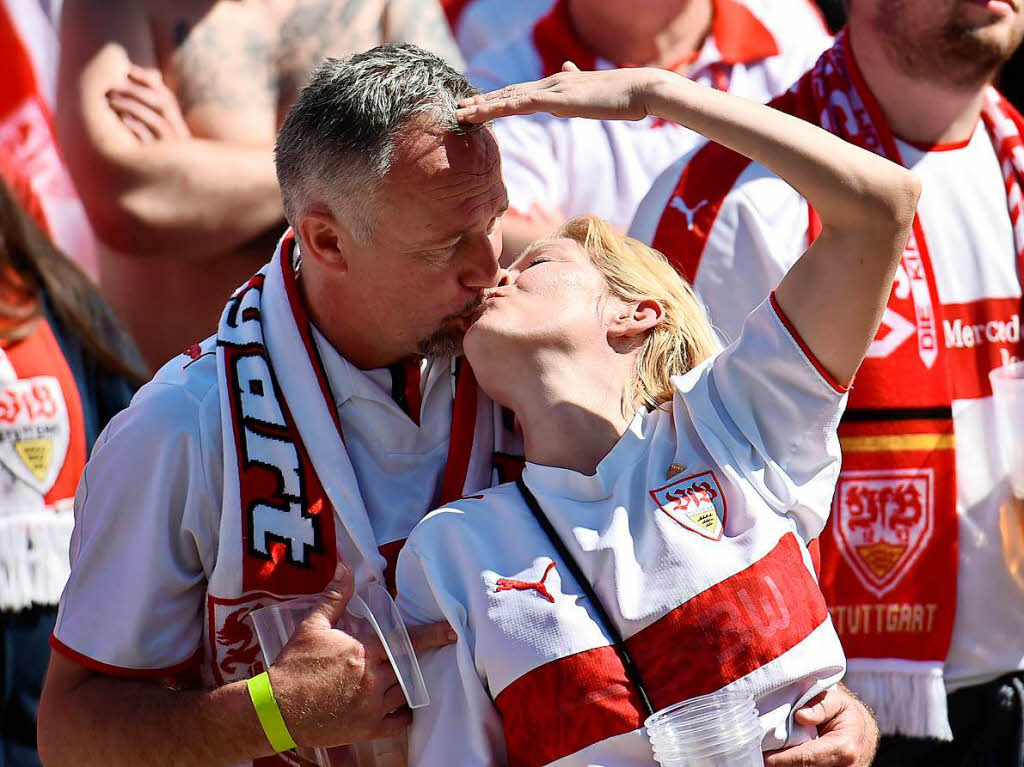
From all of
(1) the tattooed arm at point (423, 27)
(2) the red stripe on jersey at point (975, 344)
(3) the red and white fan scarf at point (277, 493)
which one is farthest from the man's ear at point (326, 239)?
(1) the tattooed arm at point (423, 27)

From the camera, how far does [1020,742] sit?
305 centimetres

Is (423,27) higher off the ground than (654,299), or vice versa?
(423,27)

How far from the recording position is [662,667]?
1.94 m

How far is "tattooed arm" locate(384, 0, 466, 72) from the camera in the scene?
4.06 metres

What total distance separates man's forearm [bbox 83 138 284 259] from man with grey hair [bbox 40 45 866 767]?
1503 mm

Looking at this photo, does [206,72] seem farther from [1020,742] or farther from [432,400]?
[1020,742]

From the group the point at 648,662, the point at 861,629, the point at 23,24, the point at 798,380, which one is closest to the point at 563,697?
the point at 648,662

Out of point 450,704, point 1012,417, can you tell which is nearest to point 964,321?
point 1012,417

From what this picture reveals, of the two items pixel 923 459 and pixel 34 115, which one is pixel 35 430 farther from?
pixel 923 459

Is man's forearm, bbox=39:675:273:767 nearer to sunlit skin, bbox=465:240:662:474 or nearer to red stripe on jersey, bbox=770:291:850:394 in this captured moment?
sunlit skin, bbox=465:240:662:474

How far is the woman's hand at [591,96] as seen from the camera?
2061 mm

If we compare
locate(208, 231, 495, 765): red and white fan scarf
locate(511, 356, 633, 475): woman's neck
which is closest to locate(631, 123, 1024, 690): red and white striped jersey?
locate(511, 356, 633, 475): woman's neck

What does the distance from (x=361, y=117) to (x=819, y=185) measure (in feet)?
2.47

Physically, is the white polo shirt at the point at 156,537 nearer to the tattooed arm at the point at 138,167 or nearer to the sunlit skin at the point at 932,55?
the tattooed arm at the point at 138,167
